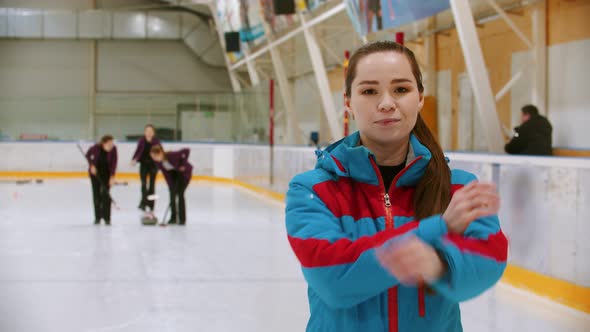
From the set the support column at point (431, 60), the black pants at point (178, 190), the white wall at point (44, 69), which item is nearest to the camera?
the black pants at point (178, 190)

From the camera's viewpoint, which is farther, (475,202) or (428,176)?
(428,176)

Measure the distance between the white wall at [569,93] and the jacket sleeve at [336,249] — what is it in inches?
387

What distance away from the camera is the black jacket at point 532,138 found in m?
9.30

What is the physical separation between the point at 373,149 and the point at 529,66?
1105cm

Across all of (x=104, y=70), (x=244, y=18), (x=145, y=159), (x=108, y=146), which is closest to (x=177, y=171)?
(x=108, y=146)

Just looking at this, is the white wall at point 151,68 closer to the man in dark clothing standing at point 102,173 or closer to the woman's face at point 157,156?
the man in dark clothing standing at point 102,173

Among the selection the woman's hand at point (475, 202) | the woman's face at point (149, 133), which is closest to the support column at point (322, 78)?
the woman's face at point (149, 133)

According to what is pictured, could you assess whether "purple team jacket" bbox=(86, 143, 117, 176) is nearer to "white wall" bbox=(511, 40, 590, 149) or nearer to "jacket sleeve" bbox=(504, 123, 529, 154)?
"jacket sleeve" bbox=(504, 123, 529, 154)

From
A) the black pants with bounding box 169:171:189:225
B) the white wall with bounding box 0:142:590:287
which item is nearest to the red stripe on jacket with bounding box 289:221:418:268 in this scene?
the white wall with bounding box 0:142:590:287

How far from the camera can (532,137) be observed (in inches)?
367

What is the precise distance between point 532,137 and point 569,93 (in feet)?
6.37

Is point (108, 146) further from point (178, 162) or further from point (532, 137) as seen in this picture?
point (532, 137)

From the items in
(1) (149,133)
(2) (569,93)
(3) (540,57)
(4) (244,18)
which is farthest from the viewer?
(4) (244,18)

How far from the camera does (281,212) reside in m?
13.3
